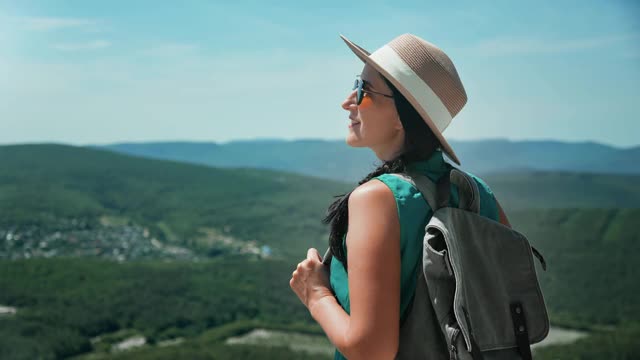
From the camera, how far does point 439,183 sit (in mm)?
2363

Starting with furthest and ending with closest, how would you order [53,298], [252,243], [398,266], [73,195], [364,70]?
1. [73,195]
2. [252,243]
3. [53,298]
4. [364,70]
5. [398,266]

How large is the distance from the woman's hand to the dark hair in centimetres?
8

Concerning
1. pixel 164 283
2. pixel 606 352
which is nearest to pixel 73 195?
pixel 164 283

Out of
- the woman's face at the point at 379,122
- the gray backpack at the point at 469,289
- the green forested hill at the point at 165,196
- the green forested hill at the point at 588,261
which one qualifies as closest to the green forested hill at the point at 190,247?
the green forested hill at the point at 588,261

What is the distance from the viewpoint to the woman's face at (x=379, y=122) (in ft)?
8.14

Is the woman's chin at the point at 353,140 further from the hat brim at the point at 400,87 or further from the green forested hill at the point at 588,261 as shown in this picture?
the green forested hill at the point at 588,261

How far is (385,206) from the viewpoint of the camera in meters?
2.20

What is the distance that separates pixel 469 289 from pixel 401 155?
1.52ft

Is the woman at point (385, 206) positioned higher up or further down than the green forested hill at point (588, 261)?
higher up

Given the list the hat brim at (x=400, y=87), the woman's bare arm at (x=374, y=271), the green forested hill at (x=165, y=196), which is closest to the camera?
the woman's bare arm at (x=374, y=271)

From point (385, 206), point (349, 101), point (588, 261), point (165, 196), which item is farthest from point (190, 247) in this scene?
point (385, 206)

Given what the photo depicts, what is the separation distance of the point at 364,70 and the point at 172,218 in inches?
4549

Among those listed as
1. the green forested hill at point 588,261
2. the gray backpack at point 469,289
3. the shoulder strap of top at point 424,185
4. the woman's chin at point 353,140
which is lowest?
the green forested hill at point 588,261

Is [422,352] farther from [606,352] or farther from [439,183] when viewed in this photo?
[606,352]
